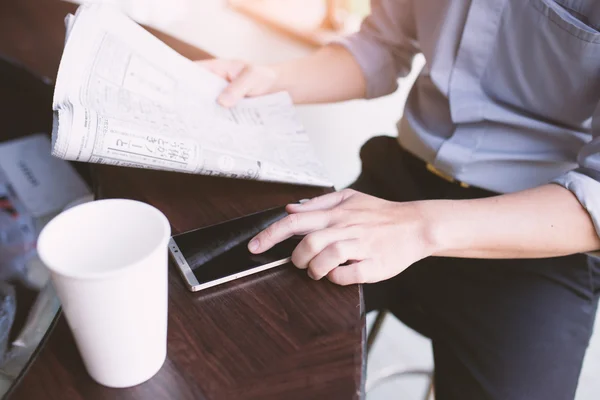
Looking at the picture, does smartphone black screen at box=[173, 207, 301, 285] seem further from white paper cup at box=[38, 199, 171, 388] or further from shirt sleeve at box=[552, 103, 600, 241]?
shirt sleeve at box=[552, 103, 600, 241]

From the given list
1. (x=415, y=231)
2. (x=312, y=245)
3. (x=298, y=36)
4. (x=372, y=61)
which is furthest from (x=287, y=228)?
(x=298, y=36)

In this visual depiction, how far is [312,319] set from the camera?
48 cm

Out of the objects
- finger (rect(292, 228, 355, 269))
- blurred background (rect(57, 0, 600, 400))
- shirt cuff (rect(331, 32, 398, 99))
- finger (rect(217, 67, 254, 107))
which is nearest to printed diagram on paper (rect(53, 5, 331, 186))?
finger (rect(217, 67, 254, 107))

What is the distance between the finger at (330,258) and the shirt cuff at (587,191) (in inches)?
11.2

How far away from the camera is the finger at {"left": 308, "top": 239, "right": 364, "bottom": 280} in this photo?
51 centimetres

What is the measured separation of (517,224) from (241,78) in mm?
416

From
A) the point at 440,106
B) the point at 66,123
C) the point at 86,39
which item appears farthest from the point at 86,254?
the point at 440,106

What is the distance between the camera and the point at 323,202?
59 centimetres

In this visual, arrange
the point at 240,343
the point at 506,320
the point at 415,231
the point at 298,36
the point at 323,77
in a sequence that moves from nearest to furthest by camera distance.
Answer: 1. the point at 240,343
2. the point at 415,231
3. the point at 506,320
4. the point at 323,77
5. the point at 298,36

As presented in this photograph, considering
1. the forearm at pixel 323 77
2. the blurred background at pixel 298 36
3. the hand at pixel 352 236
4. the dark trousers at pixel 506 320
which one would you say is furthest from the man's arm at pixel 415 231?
the blurred background at pixel 298 36

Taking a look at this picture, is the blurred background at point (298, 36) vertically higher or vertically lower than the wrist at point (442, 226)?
lower

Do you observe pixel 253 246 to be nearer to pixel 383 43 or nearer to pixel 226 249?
pixel 226 249

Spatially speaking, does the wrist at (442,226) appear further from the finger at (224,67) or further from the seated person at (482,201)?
the finger at (224,67)

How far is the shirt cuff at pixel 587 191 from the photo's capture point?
1.93 feet
